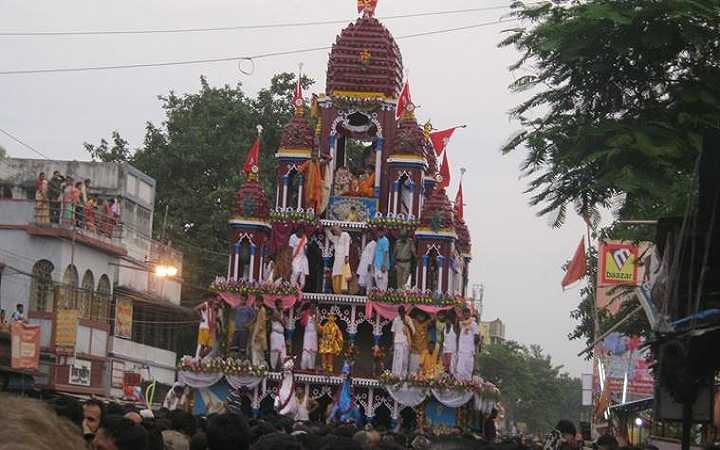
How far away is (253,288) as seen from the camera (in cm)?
3525

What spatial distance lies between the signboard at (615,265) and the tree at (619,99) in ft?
50.0

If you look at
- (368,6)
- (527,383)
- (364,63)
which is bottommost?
(527,383)

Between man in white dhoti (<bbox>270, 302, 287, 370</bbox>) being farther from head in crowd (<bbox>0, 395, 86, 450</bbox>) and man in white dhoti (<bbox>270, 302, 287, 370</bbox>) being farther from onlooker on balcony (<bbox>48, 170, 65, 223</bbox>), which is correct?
head in crowd (<bbox>0, 395, 86, 450</bbox>)

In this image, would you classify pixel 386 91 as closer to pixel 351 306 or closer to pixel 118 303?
pixel 351 306

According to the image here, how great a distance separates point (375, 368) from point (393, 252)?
310 centimetres

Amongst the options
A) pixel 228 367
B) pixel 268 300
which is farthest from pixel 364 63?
pixel 228 367

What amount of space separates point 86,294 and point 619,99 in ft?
106

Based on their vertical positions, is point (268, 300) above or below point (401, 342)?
above

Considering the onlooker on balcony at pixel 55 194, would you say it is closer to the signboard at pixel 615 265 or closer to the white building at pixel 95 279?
the white building at pixel 95 279

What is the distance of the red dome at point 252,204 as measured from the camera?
36.8 m

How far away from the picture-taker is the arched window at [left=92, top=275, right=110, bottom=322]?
43812mm

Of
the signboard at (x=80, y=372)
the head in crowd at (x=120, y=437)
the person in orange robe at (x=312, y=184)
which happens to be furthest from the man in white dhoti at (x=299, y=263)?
the head in crowd at (x=120, y=437)

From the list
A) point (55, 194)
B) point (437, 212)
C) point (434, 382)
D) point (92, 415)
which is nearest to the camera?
point (92, 415)

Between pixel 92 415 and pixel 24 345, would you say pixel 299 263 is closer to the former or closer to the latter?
pixel 24 345
